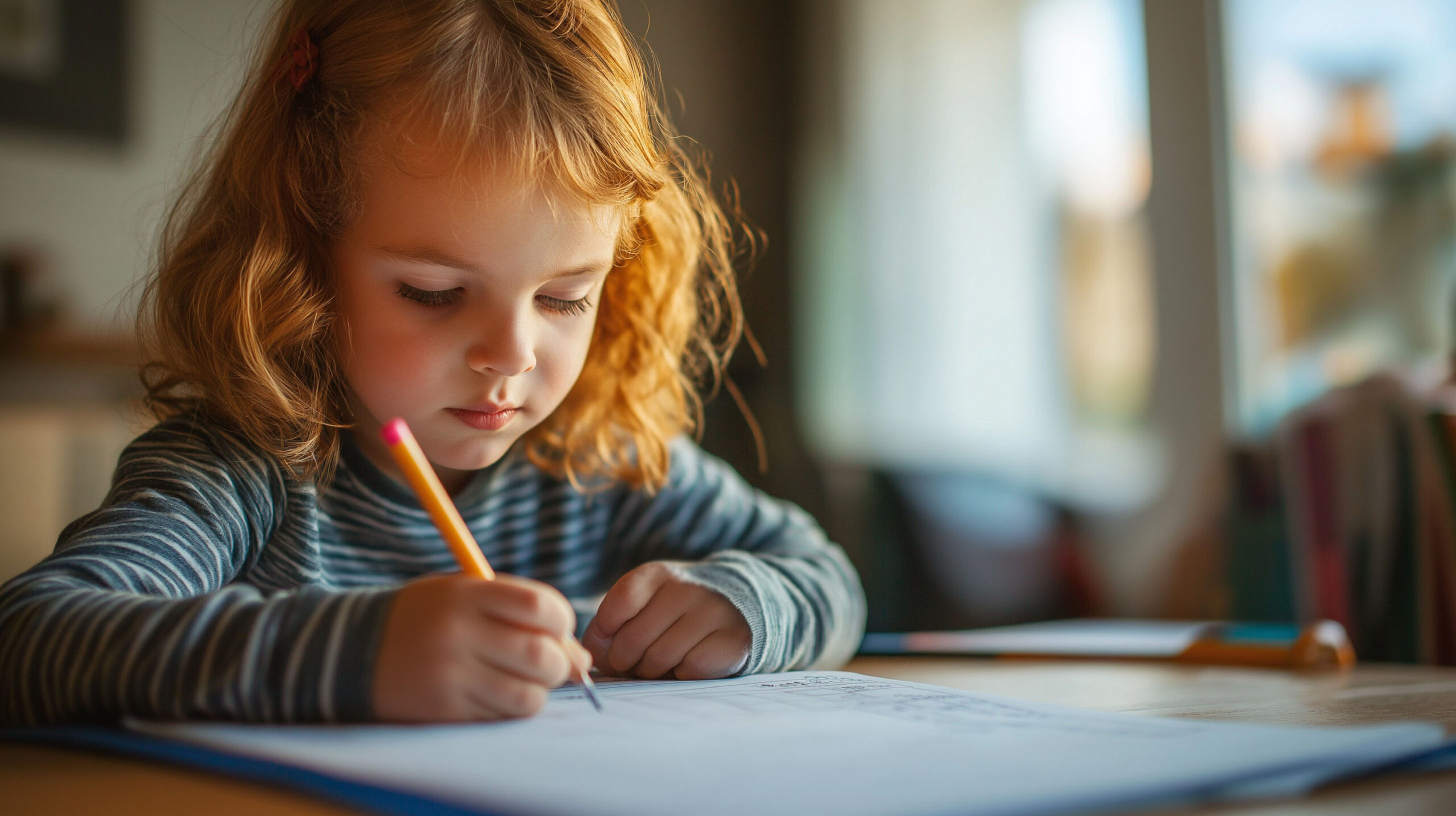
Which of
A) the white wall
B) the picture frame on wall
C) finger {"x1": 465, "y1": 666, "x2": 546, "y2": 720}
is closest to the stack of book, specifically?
finger {"x1": 465, "y1": 666, "x2": 546, "y2": 720}

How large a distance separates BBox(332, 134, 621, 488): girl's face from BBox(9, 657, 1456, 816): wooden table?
0.25 metres

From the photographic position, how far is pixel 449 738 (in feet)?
1.16

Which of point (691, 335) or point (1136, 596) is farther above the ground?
point (691, 335)

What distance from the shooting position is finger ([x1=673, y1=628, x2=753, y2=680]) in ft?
1.79

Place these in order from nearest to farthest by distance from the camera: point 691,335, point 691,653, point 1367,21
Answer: point 691,653 → point 691,335 → point 1367,21

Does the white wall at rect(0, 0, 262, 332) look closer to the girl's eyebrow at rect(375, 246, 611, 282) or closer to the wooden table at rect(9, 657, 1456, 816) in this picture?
the girl's eyebrow at rect(375, 246, 611, 282)

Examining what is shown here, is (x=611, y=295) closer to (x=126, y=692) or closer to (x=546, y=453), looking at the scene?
(x=546, y=453)

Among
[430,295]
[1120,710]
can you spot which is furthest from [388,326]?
[1120,710]

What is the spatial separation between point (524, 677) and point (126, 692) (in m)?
0.14

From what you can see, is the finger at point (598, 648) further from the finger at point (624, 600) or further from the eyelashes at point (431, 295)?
the eyelashes at point (431, 295)

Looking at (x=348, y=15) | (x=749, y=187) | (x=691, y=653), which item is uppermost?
(x=749, y=187)

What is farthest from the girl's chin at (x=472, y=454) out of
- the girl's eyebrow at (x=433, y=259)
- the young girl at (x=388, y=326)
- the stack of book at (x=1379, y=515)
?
the stack of book at (x=1379, y=515)

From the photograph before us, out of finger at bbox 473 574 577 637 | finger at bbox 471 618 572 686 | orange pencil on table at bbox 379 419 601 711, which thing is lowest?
finger at bbox 471 618 572 686

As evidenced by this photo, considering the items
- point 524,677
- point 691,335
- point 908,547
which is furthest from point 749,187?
point 524,677
